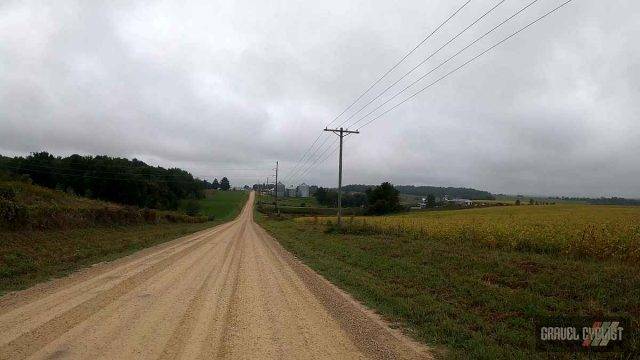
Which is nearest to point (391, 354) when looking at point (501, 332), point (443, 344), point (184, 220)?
point (443, 344)

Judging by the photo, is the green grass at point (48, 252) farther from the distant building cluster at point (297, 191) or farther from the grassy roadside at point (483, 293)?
the distant building cluster at point (297, 191)

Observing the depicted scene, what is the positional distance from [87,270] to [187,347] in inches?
403

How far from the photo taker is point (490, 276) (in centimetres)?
1234

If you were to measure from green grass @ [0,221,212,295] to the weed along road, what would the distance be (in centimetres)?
150

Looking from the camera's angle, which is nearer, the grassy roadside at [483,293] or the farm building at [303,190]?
the grassy roadside at [483,293]

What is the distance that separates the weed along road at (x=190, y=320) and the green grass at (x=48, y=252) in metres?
1.50

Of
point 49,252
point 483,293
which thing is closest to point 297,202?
point 49,252

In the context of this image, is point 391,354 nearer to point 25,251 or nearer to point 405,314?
point 405,314

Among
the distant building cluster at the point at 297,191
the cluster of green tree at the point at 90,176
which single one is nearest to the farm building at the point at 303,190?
the distant building cluster at the point at 297,191

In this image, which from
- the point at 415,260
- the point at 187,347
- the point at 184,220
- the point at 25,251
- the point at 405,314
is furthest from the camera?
the point at 184,220

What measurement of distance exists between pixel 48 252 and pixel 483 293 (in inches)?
694

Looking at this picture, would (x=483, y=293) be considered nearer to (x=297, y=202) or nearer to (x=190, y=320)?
(x=190, y=320)

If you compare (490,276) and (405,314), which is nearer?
(405,314)

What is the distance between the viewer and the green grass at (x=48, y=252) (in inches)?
537
